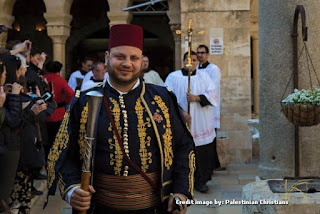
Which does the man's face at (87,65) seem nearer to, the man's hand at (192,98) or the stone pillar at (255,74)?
the man's hand at (192,98)

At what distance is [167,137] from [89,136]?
0.46 metres

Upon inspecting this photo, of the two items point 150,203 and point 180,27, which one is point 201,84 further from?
point 150,203

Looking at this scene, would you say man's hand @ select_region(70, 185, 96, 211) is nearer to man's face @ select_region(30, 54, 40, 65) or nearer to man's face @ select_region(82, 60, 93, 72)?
man's face @ select_region(30, 54, 40, 65)

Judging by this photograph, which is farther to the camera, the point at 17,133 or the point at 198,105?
the point at 198,105

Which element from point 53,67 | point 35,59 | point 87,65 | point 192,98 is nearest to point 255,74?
point 87,65

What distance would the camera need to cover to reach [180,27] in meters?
10.5

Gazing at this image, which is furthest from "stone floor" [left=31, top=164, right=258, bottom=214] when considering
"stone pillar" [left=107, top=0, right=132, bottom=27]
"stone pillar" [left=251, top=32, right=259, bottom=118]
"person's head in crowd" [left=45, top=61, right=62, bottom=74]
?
"stone pillar" [left=107, top=0, right=132, bottom=27]

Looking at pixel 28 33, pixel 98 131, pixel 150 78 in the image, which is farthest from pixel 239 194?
pixel 28 33

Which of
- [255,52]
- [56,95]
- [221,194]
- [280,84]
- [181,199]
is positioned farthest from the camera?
[255,52]

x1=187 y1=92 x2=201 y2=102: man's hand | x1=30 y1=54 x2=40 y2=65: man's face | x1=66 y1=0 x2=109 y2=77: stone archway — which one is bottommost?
x1=187 y1=92 x2=201 y2=102: man's hand

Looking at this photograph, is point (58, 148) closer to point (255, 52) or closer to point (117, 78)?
point (117, 78)

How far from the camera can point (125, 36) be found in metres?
2.76

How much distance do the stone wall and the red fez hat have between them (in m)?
6.75

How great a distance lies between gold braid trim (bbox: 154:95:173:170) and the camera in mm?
2752
